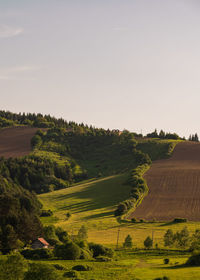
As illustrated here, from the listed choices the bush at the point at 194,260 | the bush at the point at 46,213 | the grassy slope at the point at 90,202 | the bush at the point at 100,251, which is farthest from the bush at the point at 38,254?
the bush at the point at 46,213

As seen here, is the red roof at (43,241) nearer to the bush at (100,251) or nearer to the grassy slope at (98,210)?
the bush at (100,251)

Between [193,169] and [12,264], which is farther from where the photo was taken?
[193,169]

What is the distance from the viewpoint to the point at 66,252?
250 feet

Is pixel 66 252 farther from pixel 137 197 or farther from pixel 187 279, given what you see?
pixel 137 197

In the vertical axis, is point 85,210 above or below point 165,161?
below

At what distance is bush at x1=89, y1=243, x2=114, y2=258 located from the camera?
7829cm

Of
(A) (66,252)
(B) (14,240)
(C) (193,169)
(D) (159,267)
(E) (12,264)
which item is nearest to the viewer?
(E) (12,264)

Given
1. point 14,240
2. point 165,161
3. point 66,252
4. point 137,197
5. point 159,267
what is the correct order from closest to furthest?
point 159,267, point 66,252, point 14,240, point 137,197, point 165,161

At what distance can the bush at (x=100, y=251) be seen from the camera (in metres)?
78.3

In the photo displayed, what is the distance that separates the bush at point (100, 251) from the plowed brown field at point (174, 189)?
3520 centimetres

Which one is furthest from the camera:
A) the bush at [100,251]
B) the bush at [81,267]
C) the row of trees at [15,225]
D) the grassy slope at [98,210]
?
the grassy slope at [98,210]

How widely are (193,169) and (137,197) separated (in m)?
33.3

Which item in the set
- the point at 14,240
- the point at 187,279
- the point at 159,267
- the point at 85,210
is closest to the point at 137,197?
the point at 85,210

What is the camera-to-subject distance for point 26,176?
186000 mm
